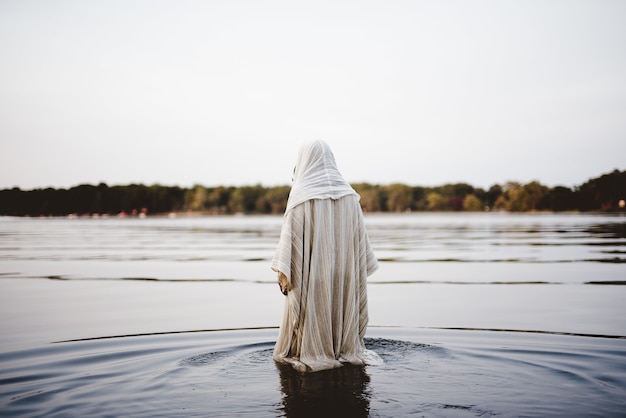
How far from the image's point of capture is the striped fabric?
21.6 ft

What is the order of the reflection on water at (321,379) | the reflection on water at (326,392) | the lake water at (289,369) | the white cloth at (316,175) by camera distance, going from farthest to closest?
the white cloth at (316,175) < the lake water at (289,369) < the reflection on water at (321,379) < the reflection on water at (326,392)

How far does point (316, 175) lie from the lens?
661 cm

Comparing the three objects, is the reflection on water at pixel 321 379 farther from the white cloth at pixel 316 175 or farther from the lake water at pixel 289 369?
the white cloth at pixel 316 175

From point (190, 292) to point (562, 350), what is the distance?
8148 millimetres

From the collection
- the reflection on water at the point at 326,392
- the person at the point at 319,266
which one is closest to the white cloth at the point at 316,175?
the person at the point at 319,266

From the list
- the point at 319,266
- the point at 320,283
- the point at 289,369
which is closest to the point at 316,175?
the point at 319,266

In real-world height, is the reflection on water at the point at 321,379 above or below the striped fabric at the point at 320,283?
below

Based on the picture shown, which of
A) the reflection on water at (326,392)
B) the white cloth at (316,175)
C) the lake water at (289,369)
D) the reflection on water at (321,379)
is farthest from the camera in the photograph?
the white cloth at (316,175)

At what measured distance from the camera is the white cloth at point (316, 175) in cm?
655

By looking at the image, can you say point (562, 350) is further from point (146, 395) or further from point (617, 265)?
point (617, 265)

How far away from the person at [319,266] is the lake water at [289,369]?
0.29 m

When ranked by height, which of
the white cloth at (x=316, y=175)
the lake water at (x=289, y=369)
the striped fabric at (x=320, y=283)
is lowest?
the lake water at (x=289, y=369)

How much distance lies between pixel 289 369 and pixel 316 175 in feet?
6.31

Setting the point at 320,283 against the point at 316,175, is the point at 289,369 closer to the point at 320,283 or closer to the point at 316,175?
the point at 320,283
